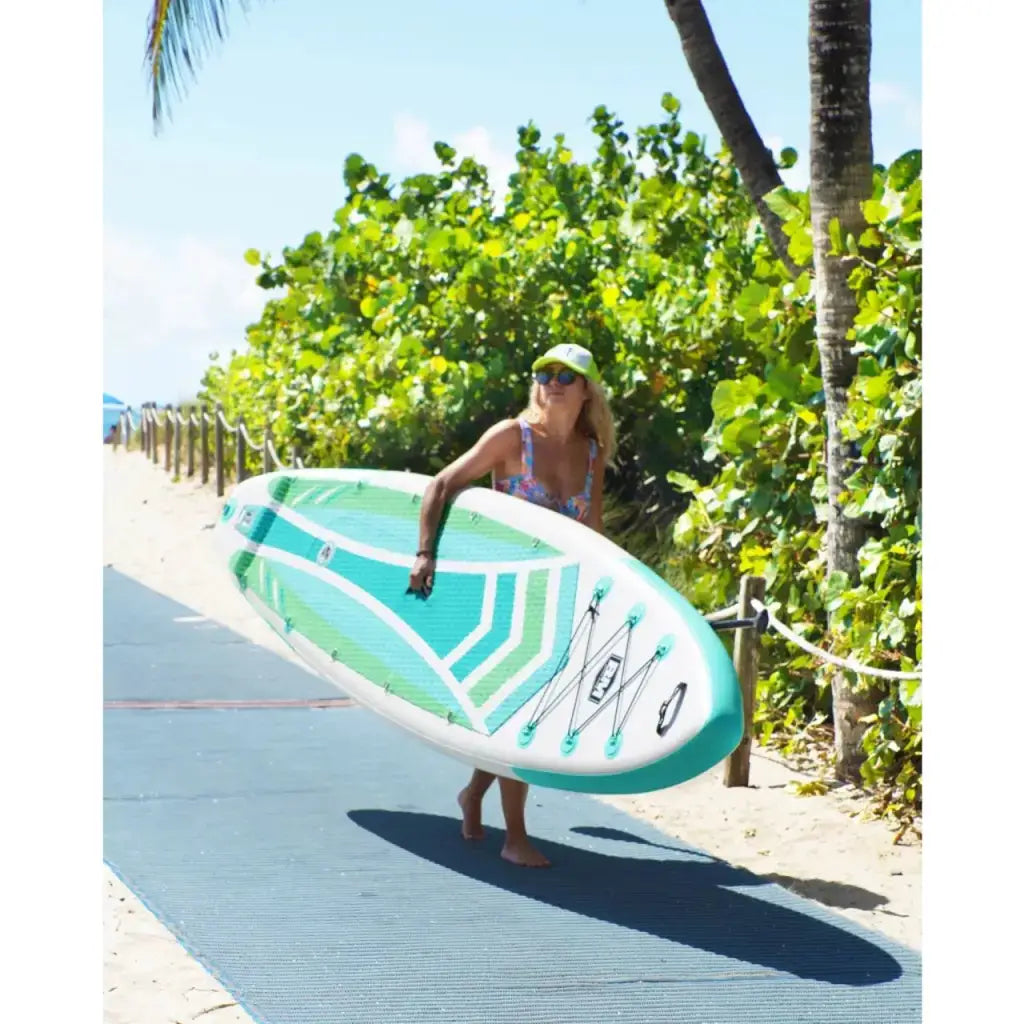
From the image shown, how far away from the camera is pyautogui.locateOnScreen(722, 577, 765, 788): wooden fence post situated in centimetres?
622

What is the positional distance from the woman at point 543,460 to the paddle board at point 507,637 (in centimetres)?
8

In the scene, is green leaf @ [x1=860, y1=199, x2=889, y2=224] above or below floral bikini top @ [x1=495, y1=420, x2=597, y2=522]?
above

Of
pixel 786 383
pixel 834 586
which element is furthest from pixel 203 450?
pixel 834 586

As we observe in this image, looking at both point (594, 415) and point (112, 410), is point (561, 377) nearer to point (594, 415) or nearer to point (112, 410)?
point (594, 415)

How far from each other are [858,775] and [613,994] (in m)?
2.51

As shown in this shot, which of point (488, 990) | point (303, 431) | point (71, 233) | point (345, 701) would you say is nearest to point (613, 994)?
point (488, 990)

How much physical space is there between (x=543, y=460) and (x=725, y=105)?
3.07m

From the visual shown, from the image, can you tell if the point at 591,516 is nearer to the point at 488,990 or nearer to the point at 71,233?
the point at 488,990

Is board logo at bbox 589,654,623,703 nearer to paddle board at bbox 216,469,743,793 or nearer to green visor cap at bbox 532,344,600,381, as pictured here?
paddle board at bbox 216,469,743,793

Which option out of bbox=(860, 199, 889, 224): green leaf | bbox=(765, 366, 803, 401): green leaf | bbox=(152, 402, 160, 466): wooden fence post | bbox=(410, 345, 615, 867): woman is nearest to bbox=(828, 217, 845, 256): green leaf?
bbox=(860, 199, 889, 224): green leaf

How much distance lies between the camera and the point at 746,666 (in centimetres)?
634

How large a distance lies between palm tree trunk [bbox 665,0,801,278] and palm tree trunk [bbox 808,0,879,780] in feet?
3.78

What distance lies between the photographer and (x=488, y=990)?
403 cm
